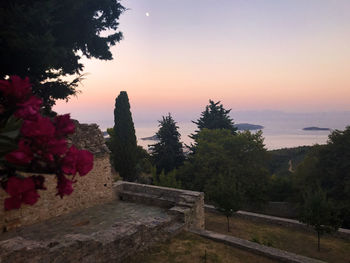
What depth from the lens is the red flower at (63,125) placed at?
5.23ft

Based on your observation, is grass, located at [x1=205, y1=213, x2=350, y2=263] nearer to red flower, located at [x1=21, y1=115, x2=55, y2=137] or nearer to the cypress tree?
red flower, located at [x1=21, y1=115, x2=55, y2=137]

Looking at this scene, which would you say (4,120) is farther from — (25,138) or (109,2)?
(109,2)

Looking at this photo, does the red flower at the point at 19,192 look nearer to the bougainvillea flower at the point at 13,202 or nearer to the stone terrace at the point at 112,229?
the bougainvillea flower at the point at 13,202

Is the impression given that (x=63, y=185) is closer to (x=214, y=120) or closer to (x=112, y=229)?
(x=112, y=229)

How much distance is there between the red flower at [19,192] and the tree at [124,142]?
22538 mm

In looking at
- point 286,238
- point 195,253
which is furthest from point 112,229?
point 286,238

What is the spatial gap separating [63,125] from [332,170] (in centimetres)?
2442

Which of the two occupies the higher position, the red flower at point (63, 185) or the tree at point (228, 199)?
Answer: the red flower at point (63, 185)

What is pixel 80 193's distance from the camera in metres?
11.5

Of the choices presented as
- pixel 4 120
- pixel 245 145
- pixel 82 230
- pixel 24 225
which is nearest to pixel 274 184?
pixel 245 145

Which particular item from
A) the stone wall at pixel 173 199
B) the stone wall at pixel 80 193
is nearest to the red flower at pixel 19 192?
the stone wall at pixel 80 193

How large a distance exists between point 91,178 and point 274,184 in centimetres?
1922

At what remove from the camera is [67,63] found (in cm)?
1464

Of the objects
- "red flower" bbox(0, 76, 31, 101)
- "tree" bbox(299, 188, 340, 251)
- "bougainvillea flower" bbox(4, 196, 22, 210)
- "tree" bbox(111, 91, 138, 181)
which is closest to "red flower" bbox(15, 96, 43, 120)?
"red flower" bbox(0, 76, 31, 101)
